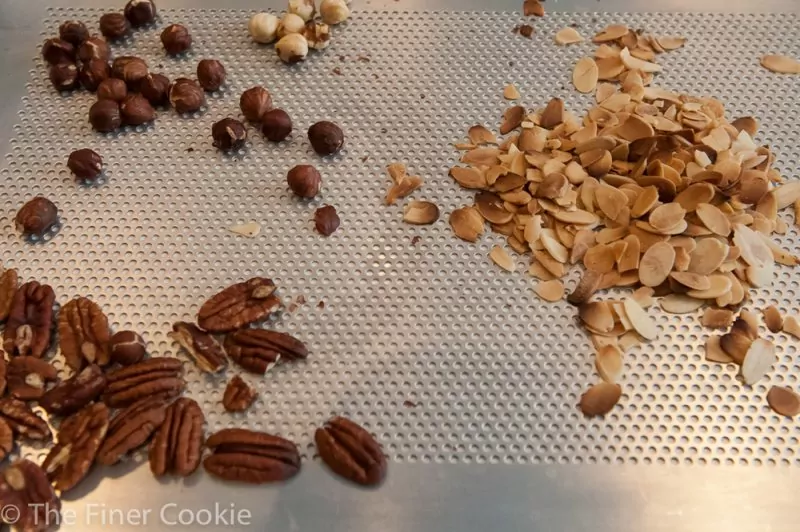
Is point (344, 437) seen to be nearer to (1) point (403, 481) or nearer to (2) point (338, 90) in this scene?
(1) point (403, 481)

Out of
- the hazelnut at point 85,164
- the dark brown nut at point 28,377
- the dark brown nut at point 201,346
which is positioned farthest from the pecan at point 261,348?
the hazelnut at point 85,164

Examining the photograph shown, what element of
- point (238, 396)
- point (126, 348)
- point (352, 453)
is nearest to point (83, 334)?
point (126, 348)

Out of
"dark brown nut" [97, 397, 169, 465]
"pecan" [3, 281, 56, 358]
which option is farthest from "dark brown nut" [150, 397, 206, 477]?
"pecan" [3, 281, 56, 358]

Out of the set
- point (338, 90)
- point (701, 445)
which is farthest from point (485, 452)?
point (338, 90)

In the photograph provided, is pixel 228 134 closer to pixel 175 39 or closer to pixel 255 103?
pixel 255 103

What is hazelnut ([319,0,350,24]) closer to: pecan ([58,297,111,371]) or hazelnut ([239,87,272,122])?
hazelnut ([239,87,272,122])
